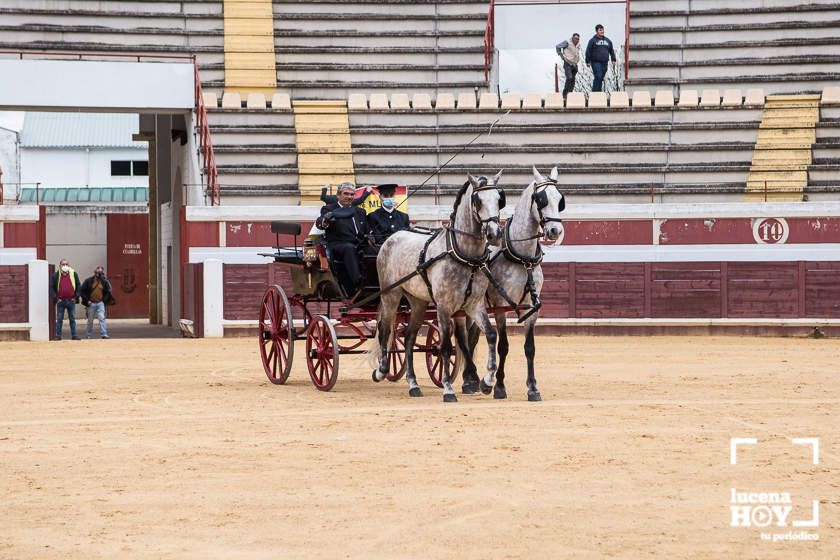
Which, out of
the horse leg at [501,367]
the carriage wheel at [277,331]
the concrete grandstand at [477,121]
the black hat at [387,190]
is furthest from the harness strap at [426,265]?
the concrete grandstand at [477,121]

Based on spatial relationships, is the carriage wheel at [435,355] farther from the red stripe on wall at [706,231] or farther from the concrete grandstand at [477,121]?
the red stripe on wall at [706,231]

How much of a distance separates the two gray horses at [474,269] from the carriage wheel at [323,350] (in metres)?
0.44

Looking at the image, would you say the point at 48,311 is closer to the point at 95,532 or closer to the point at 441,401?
the point at 441,401

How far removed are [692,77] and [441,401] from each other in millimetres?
15405

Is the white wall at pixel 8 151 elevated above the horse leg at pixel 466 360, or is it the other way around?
the white wall at pixel 8 151

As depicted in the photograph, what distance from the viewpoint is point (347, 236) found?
11742 millimetres

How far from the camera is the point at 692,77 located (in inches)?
976

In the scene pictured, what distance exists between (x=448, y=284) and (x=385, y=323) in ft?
3.43

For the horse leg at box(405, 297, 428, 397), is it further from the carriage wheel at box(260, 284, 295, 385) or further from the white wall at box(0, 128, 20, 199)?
the white wall at box(0, 128, 20, 199)

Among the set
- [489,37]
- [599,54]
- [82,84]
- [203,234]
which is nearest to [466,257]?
[203,234]

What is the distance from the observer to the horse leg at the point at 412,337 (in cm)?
1123

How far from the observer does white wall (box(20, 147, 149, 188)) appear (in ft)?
155

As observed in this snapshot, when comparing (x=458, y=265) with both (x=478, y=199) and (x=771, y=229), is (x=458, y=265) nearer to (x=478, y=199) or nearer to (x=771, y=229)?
(x=478, y=199)

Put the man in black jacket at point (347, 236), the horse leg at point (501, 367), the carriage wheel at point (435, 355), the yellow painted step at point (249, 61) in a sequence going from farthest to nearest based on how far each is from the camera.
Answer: the yellow painted step at point (249, 61) < the carriage wheel at point (435, 355) < the man in black jacket at point (347, 236) < the horse leg at point (501, 367)
